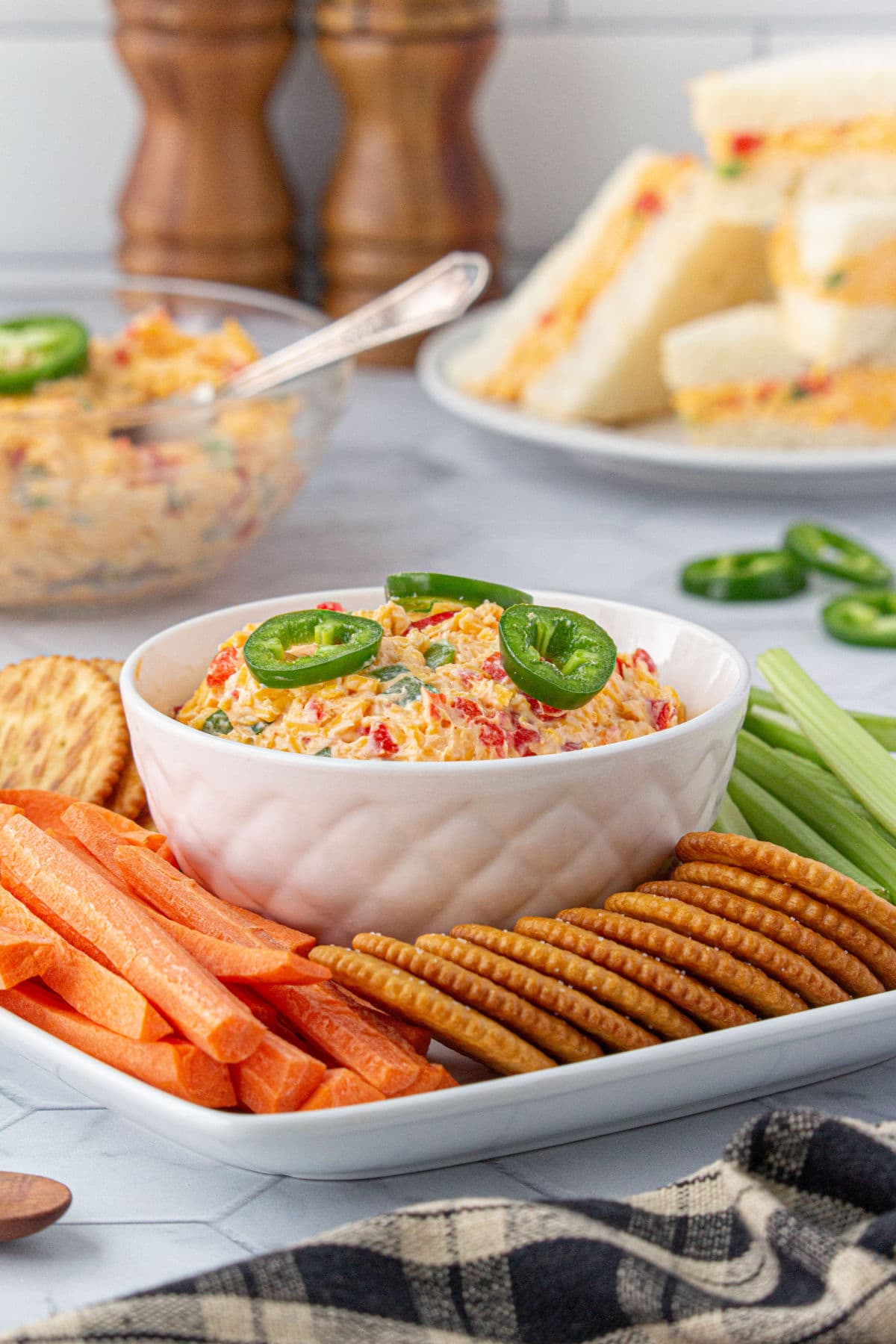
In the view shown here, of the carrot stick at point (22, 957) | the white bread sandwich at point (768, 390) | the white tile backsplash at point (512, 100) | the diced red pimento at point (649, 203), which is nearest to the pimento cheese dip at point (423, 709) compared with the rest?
the carrot stick at point (22, 957)

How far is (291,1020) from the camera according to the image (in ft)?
3.74

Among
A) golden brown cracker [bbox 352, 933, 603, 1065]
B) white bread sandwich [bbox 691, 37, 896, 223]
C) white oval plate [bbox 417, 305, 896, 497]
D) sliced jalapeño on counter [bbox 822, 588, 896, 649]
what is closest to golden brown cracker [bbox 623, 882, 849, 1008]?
golden brown cracker [bbox 352, 933, 603, 1065]

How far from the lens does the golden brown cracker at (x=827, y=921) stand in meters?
1.20

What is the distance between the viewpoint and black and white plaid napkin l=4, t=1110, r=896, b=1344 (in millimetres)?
909

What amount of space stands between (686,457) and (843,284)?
49 centimetres

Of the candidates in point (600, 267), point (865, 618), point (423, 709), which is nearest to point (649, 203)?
point (600, 267)

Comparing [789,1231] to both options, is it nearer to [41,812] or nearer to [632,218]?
[41,812]

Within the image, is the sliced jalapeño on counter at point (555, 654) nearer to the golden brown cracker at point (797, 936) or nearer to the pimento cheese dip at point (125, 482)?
the golden brown cracker at point (797, 936)

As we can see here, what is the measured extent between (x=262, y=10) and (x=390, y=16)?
0.29 meters

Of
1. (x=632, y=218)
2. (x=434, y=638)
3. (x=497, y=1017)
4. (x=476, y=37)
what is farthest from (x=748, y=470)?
(x=497, y=1017)

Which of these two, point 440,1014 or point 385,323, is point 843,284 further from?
point 440,1014

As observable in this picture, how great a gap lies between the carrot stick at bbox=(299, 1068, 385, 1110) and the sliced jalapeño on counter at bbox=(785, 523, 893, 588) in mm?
1717

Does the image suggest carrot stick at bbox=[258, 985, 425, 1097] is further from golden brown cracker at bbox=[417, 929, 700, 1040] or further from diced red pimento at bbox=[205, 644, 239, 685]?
diced red pimento at bbox=[205, 644, 239, 685]

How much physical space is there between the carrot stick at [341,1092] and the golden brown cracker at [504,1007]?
0.08m
